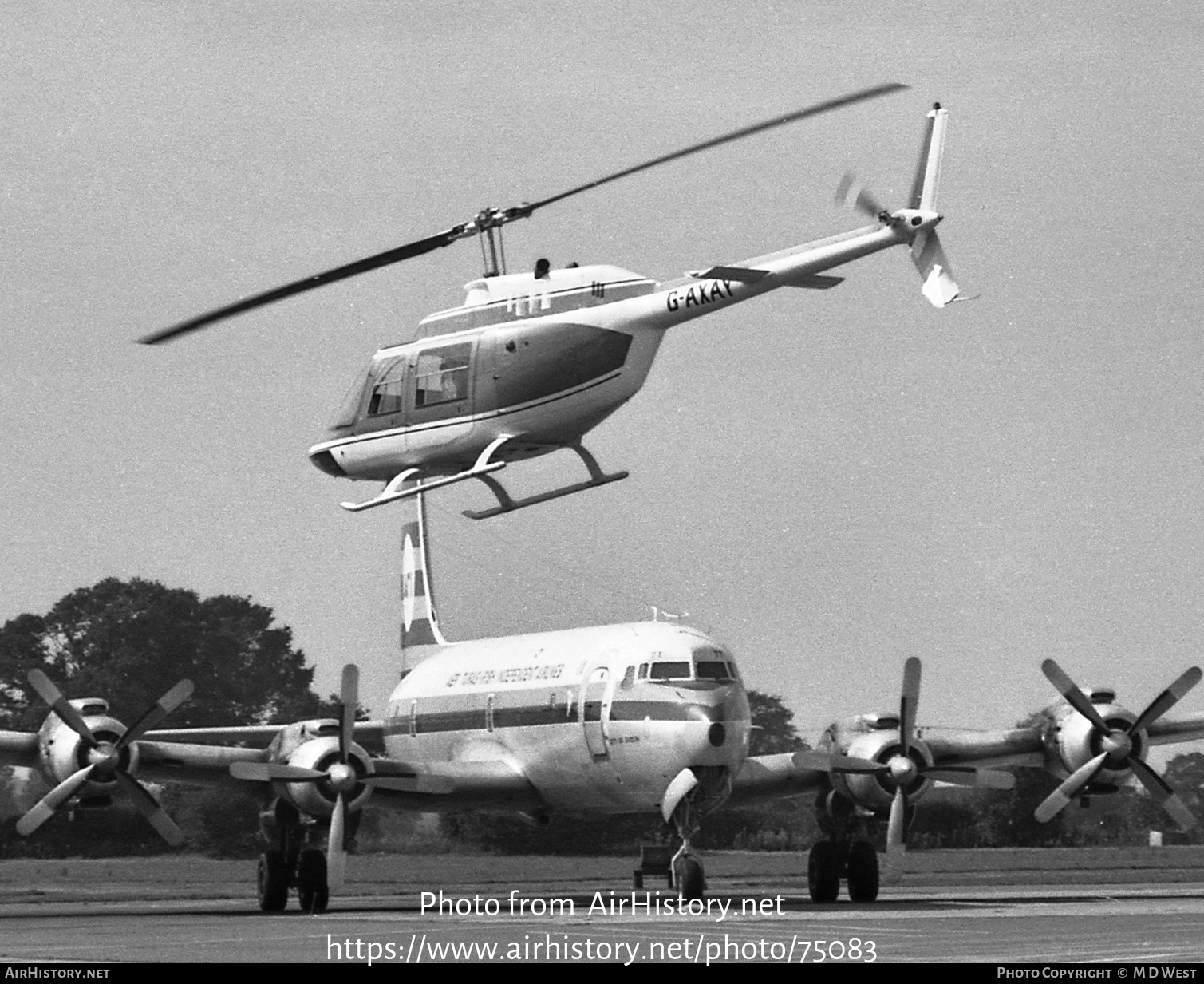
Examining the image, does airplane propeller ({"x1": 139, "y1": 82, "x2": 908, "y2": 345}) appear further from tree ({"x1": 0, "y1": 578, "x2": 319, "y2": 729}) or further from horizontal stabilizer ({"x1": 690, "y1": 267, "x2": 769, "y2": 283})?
tree ({"x1": 0, "y1": 578, "x2": 319, "y2": 729})

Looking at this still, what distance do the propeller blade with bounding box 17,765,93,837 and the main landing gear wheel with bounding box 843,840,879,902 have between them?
12.9 metres

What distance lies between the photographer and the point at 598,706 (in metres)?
36.8

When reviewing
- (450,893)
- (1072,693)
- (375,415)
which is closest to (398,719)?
(450,893)

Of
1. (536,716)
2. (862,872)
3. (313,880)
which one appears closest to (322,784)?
(313,880)

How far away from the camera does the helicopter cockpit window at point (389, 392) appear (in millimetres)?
37656

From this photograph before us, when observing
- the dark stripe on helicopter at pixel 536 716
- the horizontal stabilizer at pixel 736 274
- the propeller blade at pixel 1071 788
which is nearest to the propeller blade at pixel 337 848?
the dark stripe on helicopter at pixel 536 716

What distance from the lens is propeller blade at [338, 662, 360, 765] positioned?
3700 centimetres

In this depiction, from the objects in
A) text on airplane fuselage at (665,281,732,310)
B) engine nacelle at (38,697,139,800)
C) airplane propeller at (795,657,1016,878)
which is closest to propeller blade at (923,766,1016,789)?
airplane propeller at (795,657,1016,878)

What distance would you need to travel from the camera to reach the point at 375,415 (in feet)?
125

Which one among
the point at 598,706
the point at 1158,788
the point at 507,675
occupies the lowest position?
the point at 1158,788

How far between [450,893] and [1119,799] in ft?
A: 97.2

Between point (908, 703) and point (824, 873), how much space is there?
3276 mm

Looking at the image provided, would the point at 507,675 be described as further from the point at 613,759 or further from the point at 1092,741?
A: the point at 1092,741
